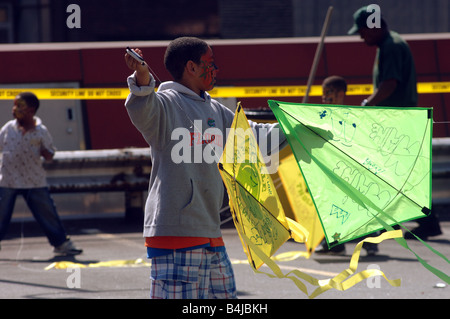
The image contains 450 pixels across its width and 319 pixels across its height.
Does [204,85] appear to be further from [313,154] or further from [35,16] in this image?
[35,16]

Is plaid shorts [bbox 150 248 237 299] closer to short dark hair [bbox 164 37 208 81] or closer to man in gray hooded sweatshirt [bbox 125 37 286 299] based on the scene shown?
man in gray hooded sweatshirt [bbox 125 37 286 299]

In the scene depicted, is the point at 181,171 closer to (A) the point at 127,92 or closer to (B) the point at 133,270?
(B) the point at 133,270

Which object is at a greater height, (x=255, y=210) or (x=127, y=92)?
(x=127, y=92)

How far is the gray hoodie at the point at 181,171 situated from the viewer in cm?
360

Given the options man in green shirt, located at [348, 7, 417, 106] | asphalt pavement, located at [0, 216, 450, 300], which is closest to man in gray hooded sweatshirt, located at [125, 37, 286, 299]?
asphalt pavement, located at [0, 216, 450, 300]

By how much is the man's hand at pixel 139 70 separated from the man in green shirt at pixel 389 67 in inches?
178

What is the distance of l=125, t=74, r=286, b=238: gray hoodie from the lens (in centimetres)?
360

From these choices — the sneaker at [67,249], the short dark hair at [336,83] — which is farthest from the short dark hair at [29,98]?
the short dark hair at [336,83]

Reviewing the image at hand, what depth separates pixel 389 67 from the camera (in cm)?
777

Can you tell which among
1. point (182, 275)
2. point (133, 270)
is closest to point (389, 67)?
point (133, 270)

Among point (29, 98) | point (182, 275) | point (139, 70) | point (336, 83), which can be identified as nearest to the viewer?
point (139, 70)

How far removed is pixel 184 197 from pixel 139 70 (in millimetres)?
613

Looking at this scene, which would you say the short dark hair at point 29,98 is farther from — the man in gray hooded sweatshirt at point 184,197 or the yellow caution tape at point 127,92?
the man in gray hooded sweatshirt at point 184,197
